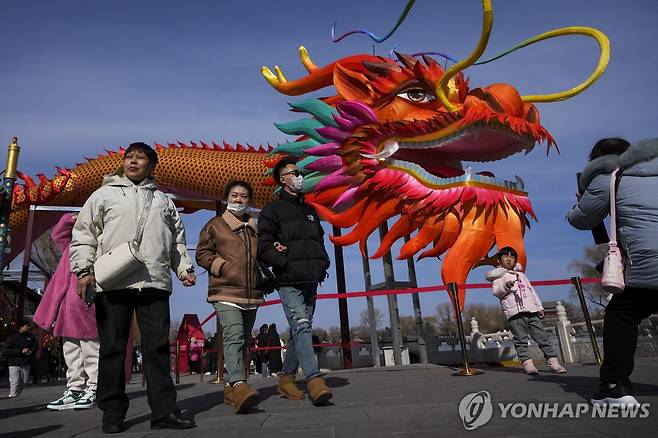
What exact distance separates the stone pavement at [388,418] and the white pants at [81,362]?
14.1 inches

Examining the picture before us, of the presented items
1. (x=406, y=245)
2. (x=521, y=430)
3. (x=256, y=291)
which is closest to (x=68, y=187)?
(x=406, y=245)

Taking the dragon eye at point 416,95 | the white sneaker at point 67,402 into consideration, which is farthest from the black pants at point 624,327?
the dragon eye at point 416,95

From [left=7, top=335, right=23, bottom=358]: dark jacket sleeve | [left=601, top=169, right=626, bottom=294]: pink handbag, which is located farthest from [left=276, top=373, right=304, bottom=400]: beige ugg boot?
[left=7, top=335, right=23, bottom=358]: dark jacket sleeve

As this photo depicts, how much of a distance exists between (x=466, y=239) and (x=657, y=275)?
5.21m

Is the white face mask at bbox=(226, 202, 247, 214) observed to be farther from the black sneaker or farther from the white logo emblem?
the black sneaker

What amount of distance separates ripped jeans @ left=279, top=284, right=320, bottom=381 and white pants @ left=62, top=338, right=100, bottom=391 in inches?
76.9

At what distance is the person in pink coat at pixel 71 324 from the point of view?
4.18m

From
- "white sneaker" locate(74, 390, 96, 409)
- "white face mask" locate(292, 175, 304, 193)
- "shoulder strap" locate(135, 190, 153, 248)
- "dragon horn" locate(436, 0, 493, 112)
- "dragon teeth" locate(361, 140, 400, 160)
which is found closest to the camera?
"shoulder strap" locate(135, 190, 153, 248)

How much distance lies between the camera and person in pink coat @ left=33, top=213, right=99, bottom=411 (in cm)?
418

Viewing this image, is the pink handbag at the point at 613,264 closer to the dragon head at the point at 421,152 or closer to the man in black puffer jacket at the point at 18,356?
the dragon head at the point at 421,152

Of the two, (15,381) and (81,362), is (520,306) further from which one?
(15,381)

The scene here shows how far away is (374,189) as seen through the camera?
818 cm

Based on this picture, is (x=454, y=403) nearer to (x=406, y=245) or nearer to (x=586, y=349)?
(x=406, y=245)

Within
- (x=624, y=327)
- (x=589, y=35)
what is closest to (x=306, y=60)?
(x=589, y=35)
